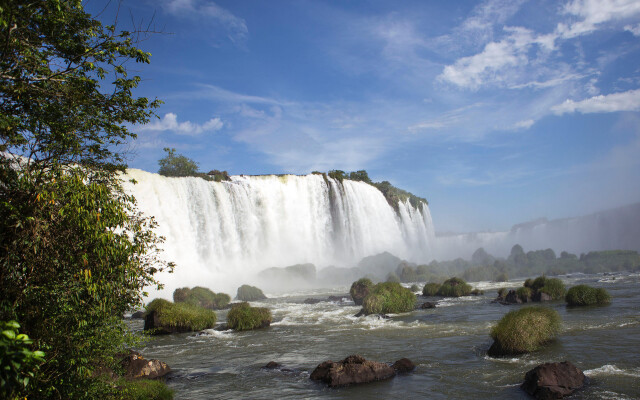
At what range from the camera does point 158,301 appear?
20.7 metres

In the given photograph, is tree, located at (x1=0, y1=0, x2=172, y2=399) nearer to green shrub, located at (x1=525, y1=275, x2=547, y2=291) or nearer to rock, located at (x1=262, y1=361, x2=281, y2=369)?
rock, located at (x1=262, y1=361, x2=281, y2=369)

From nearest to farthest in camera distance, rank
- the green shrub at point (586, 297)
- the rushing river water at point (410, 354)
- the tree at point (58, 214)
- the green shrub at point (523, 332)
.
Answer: the tree at point (58, 214)
the rushing river water at point (410, 354)
the green shrub at point (523, 332)
the green shrub at point (586, 297)

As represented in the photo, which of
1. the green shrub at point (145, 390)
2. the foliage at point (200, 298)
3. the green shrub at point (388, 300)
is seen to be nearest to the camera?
the green shrub at point (145, 390)

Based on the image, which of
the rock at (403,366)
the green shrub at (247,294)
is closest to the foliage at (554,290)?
the rock at (403,366)

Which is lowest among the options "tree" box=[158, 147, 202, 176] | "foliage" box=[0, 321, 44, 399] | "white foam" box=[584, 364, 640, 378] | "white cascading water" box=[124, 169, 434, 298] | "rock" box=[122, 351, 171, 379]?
"white foam" box=[584, 364, 640, 378]

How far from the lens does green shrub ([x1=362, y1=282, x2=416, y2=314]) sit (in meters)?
22.8

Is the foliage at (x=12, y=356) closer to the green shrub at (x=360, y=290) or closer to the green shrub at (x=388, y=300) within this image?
the green shrub at (x=388, y=300)

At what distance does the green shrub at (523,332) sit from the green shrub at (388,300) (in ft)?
33.9

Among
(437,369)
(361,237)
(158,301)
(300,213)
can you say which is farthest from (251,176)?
(437,369)

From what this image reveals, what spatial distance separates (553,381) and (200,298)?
25.7m

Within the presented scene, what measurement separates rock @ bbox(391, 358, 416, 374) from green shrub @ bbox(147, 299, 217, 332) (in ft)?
41.1

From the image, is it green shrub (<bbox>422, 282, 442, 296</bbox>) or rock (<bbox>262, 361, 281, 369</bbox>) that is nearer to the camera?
rock (<bbox>262, 361, 281, 369</bbox>)

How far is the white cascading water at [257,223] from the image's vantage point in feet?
134

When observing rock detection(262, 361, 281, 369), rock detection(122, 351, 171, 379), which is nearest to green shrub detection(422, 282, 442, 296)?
rock detection(262, 361, 281, 369)
